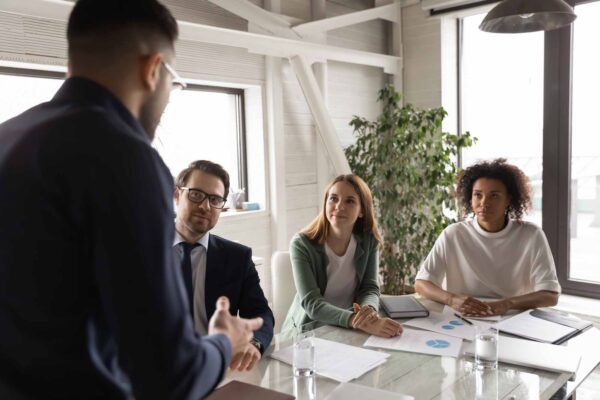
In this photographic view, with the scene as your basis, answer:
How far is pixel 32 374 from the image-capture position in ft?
2.37

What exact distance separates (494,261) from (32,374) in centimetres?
212

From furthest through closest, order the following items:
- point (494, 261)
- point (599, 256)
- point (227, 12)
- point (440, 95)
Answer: point (440, 95)
point (599, 256)
point (227, 12)
point (494, 261)

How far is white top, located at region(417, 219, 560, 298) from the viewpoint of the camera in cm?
239

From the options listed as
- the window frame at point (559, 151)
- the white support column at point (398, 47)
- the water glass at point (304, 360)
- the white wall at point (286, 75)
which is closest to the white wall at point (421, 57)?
the white support column at point (398, 47)

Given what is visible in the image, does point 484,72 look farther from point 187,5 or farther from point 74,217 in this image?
point 74,217

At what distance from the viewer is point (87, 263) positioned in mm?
715

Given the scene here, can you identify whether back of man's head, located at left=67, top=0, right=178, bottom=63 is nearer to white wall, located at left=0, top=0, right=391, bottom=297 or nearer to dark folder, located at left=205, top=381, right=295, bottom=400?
dark folder, located at left=205, top=381, right=295, bottom=400

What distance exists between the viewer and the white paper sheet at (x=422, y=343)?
1643 millimetres

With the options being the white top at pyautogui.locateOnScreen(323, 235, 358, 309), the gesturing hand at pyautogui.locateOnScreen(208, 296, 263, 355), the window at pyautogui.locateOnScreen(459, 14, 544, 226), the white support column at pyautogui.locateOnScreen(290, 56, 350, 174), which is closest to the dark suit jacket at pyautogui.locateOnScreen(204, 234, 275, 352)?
the white top at pyautogui.locateOnScreen(323, 235, 358, 309)

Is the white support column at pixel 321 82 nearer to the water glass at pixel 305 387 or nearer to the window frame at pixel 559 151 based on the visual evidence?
the window frame at pixel 559 151

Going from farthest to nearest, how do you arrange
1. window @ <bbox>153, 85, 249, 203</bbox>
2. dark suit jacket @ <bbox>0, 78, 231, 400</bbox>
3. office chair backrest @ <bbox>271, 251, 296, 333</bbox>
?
window @ <bbox>153, 85, 249, 203</bbox> → office chair backrest @ <bbox>271, 251, 296, 333</bbox> → dark suit jacket @ <bbox>0, 78, 231, 400</bbox>

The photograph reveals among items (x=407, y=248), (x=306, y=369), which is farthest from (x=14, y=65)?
(x=407, y=248)

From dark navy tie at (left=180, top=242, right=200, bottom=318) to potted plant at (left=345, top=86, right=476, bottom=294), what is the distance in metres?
2.18

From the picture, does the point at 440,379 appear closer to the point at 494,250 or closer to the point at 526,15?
the point at 494,250
